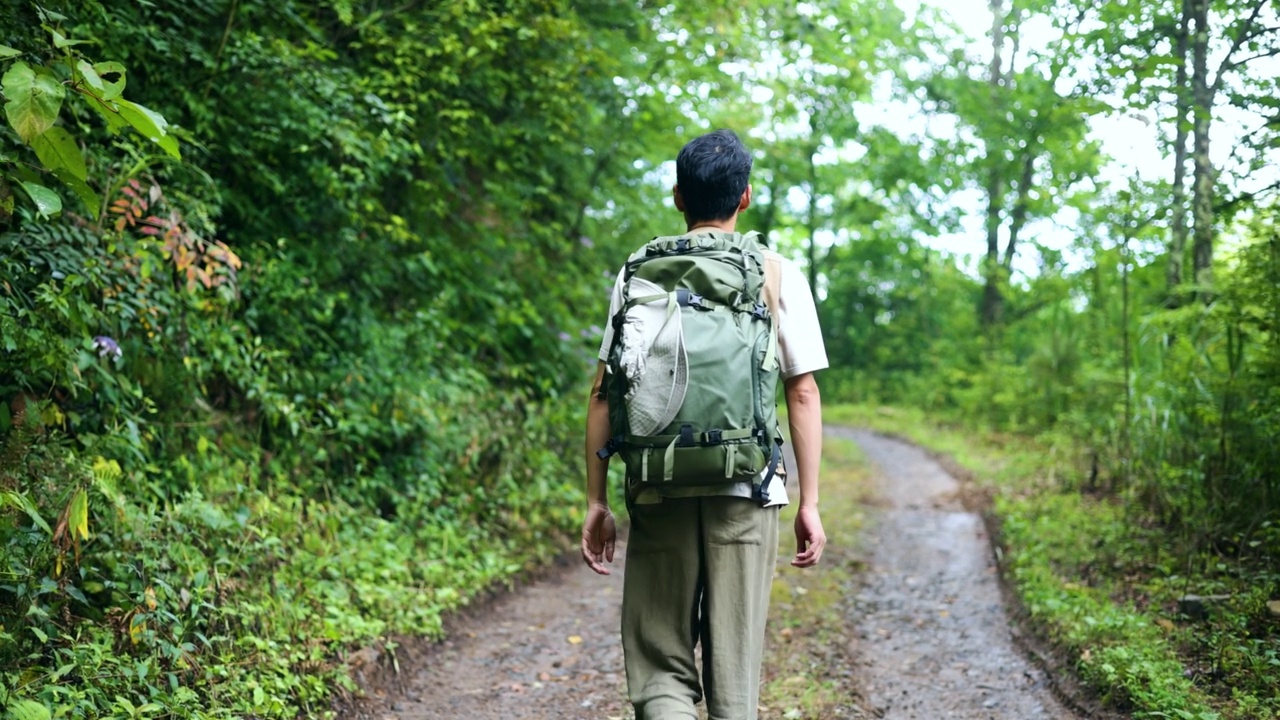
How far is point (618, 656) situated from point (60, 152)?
3572 millimetres

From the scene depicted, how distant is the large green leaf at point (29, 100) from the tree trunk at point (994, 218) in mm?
19560

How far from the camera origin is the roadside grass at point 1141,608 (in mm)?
3568

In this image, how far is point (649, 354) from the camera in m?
2.25

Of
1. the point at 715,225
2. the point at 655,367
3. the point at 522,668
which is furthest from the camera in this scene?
the point at 522,668

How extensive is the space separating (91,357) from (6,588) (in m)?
1.12

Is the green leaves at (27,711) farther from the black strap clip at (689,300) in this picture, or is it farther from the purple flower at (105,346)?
the black strap clip at (689,300)

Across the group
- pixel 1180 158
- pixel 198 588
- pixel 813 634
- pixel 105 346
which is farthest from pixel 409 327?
pixel 1180 158

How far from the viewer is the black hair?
2398 millimetres

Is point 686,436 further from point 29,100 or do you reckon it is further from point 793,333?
point 29,100

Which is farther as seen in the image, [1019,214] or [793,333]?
[1019,214]

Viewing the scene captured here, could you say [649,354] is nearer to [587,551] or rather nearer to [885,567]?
[587,551]

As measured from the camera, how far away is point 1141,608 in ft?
15.5

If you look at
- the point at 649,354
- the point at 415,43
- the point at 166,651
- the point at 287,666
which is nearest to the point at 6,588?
the point at 166,651

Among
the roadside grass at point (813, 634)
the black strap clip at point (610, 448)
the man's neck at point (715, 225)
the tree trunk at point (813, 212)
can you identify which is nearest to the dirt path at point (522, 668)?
the roadside grass at point (813, 634)
